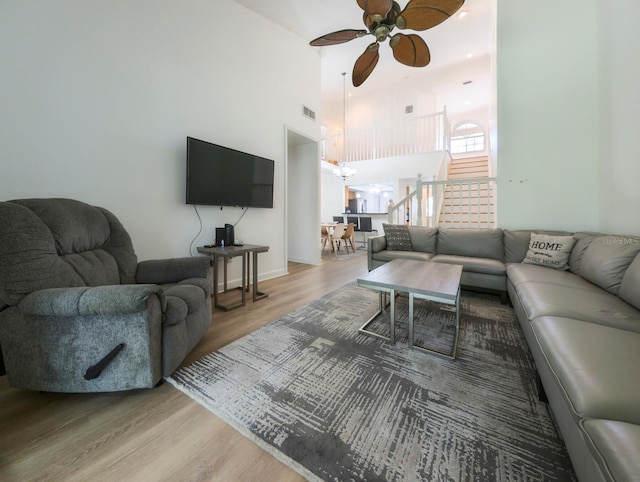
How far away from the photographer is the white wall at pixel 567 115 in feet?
7.44

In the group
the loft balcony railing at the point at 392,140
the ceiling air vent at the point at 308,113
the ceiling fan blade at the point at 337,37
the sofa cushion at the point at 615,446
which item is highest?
the loft balcony railing at the point at 392,140

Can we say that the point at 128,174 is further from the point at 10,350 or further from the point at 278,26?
the point at 278,26

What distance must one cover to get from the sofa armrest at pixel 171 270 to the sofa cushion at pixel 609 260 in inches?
117

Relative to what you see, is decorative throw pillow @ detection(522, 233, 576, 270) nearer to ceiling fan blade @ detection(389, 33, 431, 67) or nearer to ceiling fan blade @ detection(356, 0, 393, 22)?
ceiling fan blade @ detection(389, 33, 431, 67)

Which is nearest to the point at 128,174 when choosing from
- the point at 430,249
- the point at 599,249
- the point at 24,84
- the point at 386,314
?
the point at 24,84

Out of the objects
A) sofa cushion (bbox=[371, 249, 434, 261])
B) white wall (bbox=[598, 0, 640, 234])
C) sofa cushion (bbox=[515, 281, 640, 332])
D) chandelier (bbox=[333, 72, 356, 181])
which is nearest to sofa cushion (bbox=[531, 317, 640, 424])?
sofa cushion (bbox=[515, 281, 640, 332])

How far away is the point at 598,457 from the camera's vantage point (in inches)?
23.6

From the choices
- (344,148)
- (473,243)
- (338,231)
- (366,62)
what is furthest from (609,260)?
(344,148)

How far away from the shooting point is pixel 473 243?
10.5 ft

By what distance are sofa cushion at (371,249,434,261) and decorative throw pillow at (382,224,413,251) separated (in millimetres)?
122

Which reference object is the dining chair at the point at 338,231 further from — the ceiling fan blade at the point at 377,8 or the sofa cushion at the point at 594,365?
the sofa cushion at the point at 594,365

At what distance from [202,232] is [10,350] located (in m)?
1.82

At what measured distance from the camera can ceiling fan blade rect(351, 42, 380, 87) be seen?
2484 millimetres

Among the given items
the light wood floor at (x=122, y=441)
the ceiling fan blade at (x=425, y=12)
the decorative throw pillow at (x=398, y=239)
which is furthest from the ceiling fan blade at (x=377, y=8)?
the light wood floor at (x=122, y=441)
